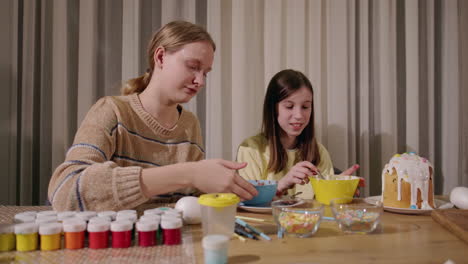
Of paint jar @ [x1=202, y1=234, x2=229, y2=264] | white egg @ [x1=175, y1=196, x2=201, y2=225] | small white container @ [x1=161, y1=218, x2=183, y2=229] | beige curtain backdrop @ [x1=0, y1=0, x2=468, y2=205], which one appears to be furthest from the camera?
beige curtain backdrop @ [x1=0, y1=0, x2=468, y2=205]

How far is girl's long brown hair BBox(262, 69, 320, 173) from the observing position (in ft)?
5.51

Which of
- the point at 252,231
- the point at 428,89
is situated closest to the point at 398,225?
the point at 252,231

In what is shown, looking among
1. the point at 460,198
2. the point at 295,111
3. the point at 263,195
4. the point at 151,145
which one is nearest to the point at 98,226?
the point at 263,195

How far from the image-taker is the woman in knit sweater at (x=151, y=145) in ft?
2.64

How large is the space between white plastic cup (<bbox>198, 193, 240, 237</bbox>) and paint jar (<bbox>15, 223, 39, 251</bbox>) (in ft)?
1.02

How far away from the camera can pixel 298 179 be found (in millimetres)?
1218

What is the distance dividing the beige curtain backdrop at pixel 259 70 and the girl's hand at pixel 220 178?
1064mm

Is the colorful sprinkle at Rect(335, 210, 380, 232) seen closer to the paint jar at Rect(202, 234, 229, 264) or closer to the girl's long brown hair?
the paint jar at Rect(202, 234, 229, 264)

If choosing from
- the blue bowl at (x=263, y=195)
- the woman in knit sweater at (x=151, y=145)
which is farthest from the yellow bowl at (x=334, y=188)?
the woman in knit sweater at (x=151, y=145)

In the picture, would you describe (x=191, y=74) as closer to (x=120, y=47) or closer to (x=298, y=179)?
(x=298, y=179)

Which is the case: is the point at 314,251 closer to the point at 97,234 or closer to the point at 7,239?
the point at 97,234

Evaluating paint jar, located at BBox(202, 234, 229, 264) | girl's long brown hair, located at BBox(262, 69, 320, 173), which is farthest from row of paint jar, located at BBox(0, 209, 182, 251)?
girl's long brown hair, located at BBox(262, 69, 320, 173)

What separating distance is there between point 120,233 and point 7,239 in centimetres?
20

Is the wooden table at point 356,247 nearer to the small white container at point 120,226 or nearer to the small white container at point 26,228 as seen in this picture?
the small white container at point 120,226
